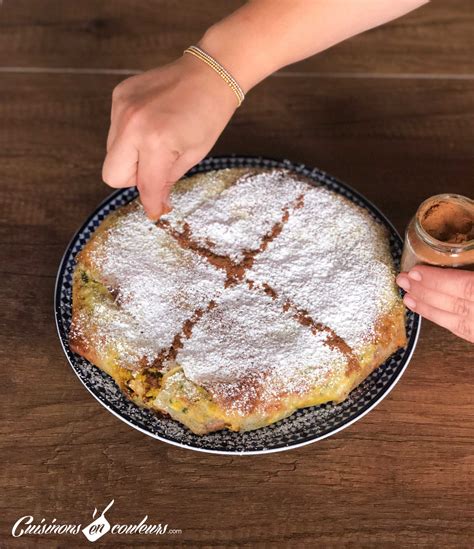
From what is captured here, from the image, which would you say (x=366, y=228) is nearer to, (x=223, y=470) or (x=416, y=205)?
(x=416, y=205)

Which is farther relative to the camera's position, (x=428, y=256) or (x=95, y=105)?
(x=95, y=105)

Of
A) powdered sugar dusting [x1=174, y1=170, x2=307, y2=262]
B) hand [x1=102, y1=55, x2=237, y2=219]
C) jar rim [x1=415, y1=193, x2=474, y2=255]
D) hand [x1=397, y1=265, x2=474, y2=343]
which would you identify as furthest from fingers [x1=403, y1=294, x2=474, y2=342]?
hand [x1=102, y1=55, x2=237, y2=219]

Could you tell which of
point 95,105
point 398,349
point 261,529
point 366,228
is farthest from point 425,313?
point 95,105

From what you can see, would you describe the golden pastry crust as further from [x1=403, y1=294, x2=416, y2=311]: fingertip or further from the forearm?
the forearm

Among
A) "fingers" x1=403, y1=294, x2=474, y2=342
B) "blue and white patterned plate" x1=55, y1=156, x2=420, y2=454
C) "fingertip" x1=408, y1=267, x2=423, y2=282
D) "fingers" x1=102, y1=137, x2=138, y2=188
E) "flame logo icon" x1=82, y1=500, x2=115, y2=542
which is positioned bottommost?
"flame logo icon" x1=82, y1=500, x2=115, y2=542

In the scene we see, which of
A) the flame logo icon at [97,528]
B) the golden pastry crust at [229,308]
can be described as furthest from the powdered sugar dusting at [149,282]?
the flame logo icon at [97,528]

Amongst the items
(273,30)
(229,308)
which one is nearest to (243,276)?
(229,308)

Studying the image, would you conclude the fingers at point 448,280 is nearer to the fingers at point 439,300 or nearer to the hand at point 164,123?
the fingers at point 439,300
